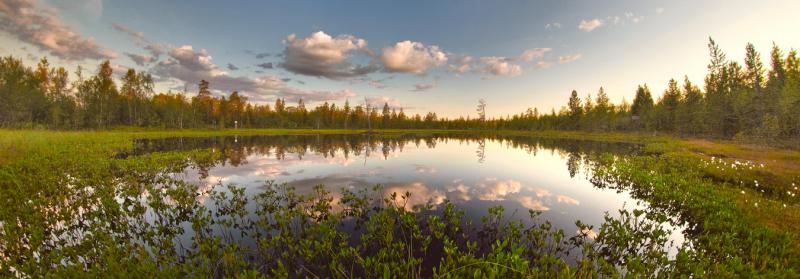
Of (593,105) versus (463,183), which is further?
(593,105)

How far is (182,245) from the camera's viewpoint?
25.5 ft

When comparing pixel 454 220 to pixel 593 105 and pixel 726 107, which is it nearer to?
pixel 726 107

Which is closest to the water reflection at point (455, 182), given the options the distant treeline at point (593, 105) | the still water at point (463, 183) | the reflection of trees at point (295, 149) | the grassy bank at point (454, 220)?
the still water at point (463, 183)

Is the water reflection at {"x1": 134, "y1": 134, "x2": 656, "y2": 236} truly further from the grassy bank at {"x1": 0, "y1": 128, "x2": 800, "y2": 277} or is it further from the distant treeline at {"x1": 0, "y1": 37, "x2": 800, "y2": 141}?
the distant treeline at {"x1": 0, "y1": 37, "x2": 800, "y2": 141}

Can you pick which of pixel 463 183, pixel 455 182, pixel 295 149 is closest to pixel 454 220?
pixel 463 183

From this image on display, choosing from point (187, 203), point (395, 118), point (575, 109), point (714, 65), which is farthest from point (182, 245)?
point (395, 118)

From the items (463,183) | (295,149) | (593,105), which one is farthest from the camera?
(593,105)

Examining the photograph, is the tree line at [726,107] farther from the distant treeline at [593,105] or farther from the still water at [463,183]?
the still water at [463,183]

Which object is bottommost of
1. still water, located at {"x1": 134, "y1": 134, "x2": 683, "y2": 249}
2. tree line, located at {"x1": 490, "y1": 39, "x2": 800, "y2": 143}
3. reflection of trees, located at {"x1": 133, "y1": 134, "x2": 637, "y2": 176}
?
still water, located at {"x1": 134, "y1": 134, "x2": 683, "y2": 249}

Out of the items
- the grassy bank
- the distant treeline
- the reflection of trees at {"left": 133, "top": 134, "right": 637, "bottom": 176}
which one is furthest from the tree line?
the grassy bank

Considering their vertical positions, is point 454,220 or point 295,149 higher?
point 295,149

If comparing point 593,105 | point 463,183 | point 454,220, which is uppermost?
point 593,105

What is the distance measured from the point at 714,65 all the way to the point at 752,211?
83.3 m

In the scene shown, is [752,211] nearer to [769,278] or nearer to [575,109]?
[769,278]
